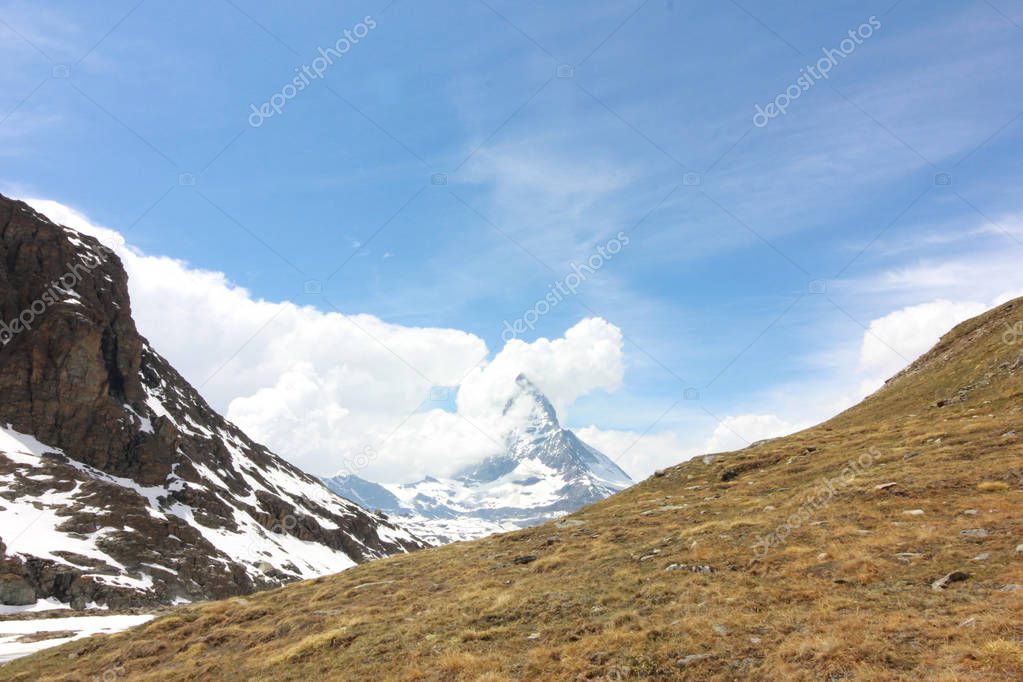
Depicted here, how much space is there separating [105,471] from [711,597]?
164 metres

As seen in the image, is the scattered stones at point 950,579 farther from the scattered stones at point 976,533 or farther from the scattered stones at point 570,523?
the scattered stones at point 570,523

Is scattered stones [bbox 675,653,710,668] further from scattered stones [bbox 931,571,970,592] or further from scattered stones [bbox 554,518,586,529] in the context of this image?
scattered stones [bbox 554,518,586,529]

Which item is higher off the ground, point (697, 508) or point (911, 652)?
point (697, 508)

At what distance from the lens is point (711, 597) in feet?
51.2

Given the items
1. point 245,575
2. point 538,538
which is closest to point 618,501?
point 538,538

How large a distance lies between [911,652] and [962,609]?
7.40ft

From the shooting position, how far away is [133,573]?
3819 inches

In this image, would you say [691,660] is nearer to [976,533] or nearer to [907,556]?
[907,556]

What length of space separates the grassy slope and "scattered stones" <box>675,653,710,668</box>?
0.24 ft

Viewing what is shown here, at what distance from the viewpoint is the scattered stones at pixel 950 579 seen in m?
13.2

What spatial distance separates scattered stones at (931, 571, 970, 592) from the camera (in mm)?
13242

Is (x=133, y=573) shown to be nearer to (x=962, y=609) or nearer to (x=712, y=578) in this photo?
(x=712, y=578)

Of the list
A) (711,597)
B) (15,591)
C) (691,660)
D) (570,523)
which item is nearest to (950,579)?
(711,597)

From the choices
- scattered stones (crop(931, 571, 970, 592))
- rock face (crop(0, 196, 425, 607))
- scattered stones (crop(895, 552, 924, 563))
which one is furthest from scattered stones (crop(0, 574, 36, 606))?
scattered stones (crop(931, 571, 970, 592))
